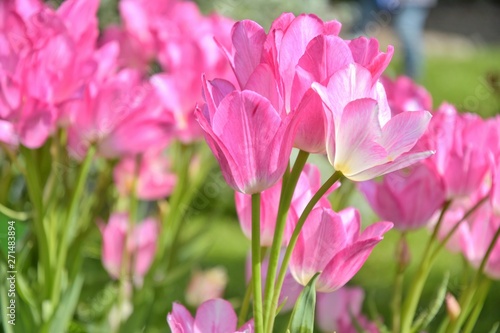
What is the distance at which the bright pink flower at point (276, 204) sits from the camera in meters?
0.64

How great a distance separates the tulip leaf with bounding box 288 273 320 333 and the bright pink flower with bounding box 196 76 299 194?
75mm

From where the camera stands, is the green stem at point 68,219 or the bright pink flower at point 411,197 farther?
the green stem at point 68,219

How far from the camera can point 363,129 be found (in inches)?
21.8

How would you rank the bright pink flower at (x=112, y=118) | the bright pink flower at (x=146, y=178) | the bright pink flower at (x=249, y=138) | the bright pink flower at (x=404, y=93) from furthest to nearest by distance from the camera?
the bright pink flower at (x=146, y=178)
the bright pink flower at (x=404, y=93)
the bright pink flower at (x=112, y=118)
the bright pink flower at (x=249, y=138)

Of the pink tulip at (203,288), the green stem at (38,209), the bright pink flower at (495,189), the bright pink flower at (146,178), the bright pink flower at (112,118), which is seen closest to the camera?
the bright pink flower at (495,189)

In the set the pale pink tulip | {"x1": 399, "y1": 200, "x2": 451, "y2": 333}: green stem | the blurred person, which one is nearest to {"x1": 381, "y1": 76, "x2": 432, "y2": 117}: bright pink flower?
the pale pink tulip

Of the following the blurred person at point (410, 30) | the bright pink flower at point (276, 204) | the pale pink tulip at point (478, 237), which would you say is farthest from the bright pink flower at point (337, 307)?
the blurred person at point (410, 30)

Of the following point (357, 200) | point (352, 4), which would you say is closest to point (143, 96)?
point (357, 200)

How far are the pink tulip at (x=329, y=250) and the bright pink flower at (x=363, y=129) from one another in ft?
0.16

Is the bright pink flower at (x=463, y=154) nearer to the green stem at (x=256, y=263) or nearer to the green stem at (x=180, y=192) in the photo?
the green stem at (x=256, y=263)

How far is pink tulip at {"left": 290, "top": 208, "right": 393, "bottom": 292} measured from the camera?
0.59 m

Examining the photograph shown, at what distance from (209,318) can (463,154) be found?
309 millimetres

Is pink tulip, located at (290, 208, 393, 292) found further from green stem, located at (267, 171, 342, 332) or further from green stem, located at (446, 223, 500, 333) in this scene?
green stem, located at (446, 223, 500, 333)

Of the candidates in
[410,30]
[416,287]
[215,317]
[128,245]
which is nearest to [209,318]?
[215,317]
